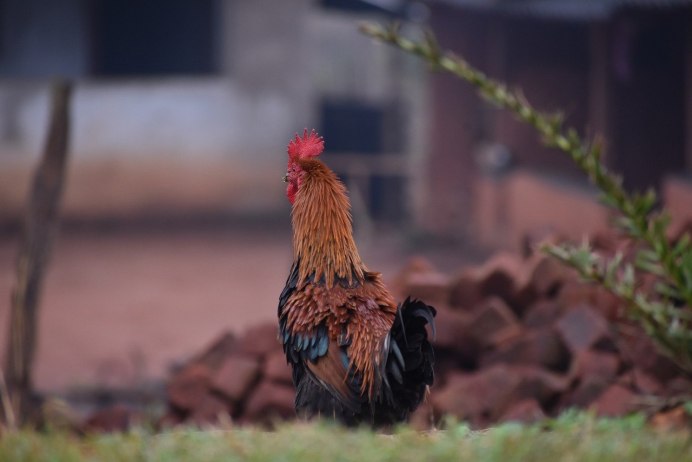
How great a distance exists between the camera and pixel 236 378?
20.1 feet

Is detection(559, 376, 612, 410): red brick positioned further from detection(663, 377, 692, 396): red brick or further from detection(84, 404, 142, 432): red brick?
detection(84, 404, 142, 432): red brick

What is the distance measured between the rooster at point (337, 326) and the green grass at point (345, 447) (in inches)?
34.8

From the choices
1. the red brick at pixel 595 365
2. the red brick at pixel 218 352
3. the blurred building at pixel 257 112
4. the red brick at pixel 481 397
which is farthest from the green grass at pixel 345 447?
the blurred building at pixel 257 112

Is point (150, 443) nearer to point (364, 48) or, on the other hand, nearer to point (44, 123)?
point (44, 123)

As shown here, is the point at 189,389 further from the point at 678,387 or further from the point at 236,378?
the point at 678,387

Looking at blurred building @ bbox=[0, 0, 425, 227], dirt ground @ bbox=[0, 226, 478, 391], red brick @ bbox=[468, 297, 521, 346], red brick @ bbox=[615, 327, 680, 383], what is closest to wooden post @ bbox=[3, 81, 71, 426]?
dirt ground @ bbox=[0, 226, 478, 391]

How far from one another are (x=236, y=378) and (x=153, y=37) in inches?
406

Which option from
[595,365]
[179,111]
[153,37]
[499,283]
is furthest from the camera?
[179,111]

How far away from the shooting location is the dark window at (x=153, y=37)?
599 inches

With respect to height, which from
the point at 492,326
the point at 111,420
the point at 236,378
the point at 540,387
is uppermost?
the point at 492,326

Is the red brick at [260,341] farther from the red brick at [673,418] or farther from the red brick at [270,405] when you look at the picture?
the red brick at [673,418]

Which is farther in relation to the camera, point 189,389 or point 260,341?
point 260,341

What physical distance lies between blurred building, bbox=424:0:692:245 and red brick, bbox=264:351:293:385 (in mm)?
2302

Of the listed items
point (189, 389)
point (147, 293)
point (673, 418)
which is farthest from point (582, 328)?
point (147, 293)
